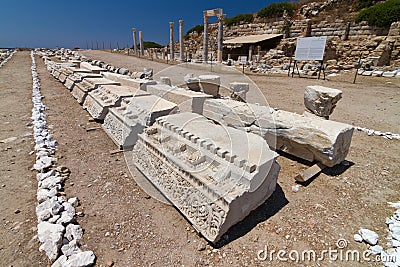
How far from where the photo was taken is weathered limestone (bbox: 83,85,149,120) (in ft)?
14.8

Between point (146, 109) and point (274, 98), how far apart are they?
5.28 meters

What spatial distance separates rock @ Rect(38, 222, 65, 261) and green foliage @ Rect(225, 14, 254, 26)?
3072 cm

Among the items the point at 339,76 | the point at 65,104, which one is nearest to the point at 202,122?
the point at 65,104

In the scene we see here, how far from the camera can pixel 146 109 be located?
3.42m

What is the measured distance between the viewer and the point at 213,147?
2207 millimetres

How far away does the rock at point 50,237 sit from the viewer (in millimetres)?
1737

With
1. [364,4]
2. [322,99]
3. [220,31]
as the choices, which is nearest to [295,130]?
[322,99]

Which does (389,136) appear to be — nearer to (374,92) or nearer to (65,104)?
(374,92)

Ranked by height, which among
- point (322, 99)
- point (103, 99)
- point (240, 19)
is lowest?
point (103, 99)

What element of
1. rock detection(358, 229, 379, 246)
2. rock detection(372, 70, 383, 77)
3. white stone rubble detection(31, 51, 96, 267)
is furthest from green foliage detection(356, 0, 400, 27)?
white stone rubble detection(31, 51, 96, 267)

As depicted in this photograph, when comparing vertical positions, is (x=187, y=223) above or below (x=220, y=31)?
below

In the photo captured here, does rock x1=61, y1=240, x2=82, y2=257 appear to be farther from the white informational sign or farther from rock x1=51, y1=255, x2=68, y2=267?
the white informational sign

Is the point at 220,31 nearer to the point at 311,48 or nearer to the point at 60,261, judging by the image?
the point at 311,48

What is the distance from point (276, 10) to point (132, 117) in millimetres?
28349
